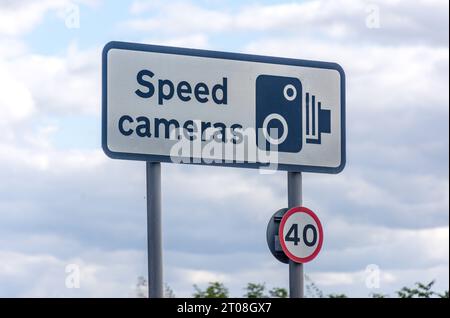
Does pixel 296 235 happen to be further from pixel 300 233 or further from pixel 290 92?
pixel 290 92

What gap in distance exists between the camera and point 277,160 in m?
12.2

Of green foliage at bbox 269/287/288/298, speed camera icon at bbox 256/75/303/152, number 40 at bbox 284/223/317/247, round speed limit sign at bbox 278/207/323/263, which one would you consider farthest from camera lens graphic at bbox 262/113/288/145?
green foliage at bbox 269/287/288/298

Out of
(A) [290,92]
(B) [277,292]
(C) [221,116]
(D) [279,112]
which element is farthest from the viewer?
(B) [277,292]

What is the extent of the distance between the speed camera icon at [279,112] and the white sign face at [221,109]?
0.01 meters

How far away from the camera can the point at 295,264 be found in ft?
40.1

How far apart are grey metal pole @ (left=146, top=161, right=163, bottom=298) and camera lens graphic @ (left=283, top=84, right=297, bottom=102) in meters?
1.76

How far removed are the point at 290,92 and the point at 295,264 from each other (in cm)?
191

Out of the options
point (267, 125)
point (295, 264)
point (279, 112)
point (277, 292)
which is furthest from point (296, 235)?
point (277, 292)

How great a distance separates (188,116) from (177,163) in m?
0.51

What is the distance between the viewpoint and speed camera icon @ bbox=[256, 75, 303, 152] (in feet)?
39.5

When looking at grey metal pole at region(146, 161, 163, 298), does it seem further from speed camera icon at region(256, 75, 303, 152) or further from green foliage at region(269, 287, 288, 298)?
green foliage at region(269, 287, 288, 298)
